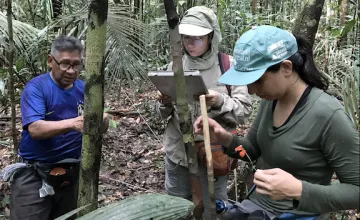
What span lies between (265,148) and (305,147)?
197 mm

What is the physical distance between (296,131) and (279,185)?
0.78ft

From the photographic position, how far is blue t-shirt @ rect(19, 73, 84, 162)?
2.28m

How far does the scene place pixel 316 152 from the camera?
1.34 meters

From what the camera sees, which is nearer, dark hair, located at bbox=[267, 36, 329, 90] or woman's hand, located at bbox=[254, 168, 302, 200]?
woman's hand, located at bbox=[254, 168, 302, 200]

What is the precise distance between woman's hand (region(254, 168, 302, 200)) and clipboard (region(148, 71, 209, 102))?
78 centimetres

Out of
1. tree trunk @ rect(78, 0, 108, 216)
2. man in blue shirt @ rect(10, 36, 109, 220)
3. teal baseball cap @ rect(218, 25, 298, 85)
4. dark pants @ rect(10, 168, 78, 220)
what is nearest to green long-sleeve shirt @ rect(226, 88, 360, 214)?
teal baseball cap @ rect(218, 25, 298, 85)

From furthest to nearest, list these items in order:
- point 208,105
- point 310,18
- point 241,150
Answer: point 310,18, point 208,105, point 241,150

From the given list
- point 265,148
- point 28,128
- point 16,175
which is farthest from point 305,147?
point 16,175

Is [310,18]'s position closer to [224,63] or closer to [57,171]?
[224,63]

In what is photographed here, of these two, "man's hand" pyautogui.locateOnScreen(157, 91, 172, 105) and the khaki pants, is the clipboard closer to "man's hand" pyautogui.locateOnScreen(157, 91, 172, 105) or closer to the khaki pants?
"man's hand" pyautogui.locateOnScreen(157, 91, 172, 105)

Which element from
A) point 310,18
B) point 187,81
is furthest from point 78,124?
point 310,18

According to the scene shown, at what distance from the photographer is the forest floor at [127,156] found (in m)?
3.76

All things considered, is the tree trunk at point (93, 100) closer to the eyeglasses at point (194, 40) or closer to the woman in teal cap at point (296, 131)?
the woman in teal cap at point (296, 131)

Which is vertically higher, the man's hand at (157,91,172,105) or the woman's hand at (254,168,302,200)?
A: the man's hand at (157,91,172,105)
